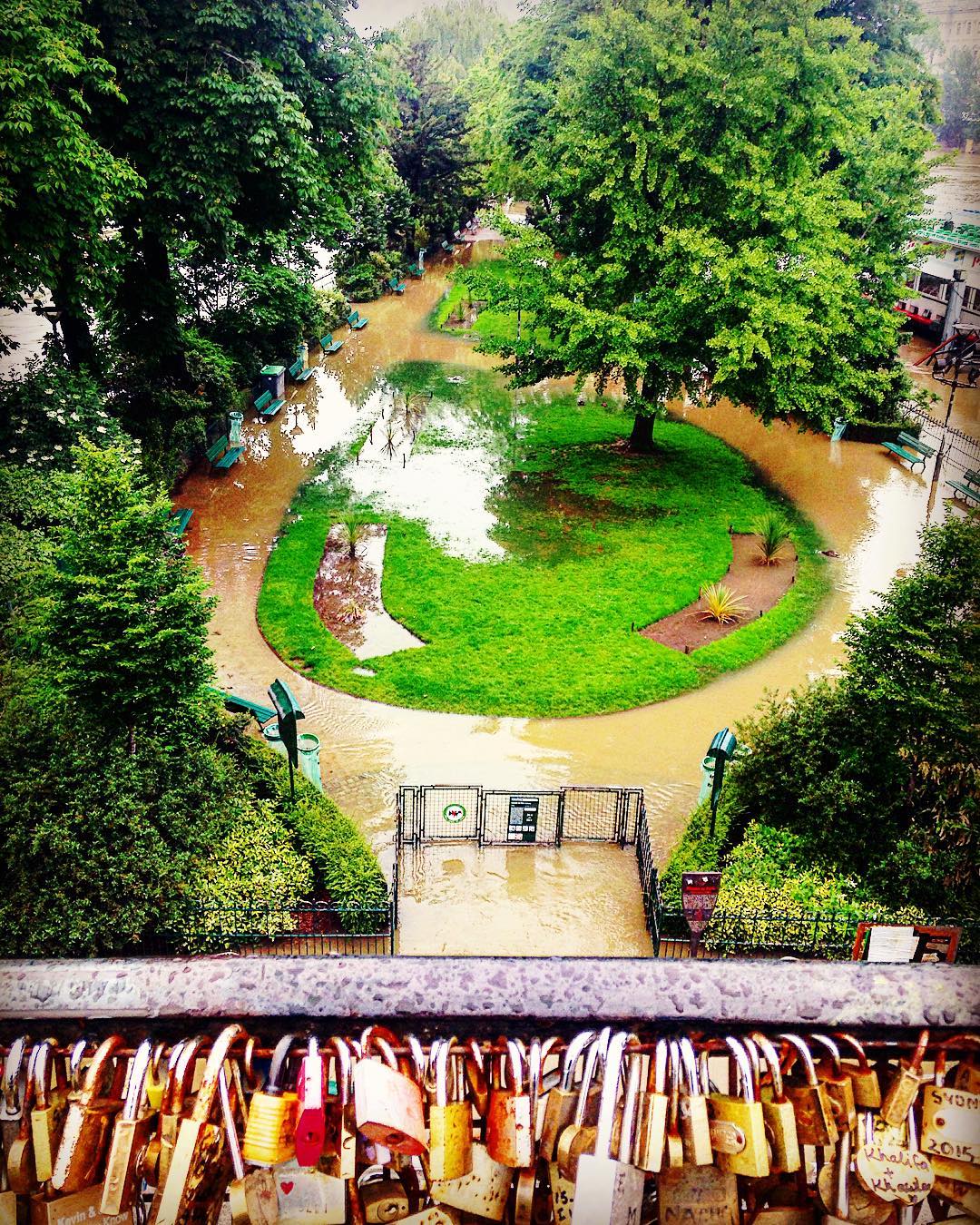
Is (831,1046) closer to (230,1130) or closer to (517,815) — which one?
(230,1130)

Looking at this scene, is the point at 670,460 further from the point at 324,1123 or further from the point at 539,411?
the point at 324,1123

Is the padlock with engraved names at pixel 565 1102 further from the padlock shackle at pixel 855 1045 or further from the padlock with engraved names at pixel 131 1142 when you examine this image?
the padlock with engraved names at pixel 131 1142

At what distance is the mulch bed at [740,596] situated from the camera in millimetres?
14203

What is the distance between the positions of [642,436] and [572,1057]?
18648mm

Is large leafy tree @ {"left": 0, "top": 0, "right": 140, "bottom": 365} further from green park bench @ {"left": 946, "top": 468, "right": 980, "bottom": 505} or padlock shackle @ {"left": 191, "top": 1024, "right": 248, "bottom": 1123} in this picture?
green park bench @ {"left": 946, "top": 468, "right": 980, "bottom": 505}

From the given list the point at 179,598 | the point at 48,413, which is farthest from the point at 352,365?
the point at 179,598

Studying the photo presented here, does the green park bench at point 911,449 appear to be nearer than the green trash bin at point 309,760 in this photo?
No

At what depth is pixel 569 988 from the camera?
7.01 feet

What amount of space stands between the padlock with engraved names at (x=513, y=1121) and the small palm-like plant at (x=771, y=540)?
14859 millimetres

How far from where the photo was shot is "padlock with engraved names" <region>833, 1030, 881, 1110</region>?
6.96ft

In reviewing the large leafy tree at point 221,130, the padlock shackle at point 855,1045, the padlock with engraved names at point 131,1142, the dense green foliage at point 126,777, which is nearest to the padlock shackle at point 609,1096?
the padlock shackle at point 855,1045

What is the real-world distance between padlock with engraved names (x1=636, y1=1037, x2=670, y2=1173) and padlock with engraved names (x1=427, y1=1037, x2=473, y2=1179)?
353 millimetres

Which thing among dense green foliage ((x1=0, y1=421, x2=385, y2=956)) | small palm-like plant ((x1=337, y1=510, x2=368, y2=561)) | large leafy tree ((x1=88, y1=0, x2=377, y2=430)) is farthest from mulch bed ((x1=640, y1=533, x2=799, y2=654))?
large leafy tree ((x1=88, y1=0, x2=377, y2=430))

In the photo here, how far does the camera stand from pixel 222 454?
1941cm
